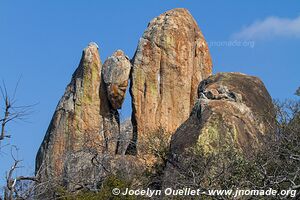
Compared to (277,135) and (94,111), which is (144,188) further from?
(94,111)

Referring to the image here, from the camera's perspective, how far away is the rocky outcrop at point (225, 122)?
23.2 m

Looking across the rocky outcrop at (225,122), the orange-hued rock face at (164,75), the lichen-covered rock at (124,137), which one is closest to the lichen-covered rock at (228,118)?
the rocky outcrop at (225,122)

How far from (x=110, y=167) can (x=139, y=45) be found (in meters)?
7.94

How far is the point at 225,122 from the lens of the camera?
78.0 feet

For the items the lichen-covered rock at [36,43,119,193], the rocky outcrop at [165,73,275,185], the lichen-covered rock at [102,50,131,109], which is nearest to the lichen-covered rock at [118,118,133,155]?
the lichen-covered rock at [36,43,119,193]

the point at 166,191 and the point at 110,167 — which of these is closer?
the point at 166,191

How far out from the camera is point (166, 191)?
789 inches

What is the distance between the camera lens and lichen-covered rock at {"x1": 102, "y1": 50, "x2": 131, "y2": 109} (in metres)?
33.4

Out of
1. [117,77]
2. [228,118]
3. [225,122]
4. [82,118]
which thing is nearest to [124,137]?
[82,118]

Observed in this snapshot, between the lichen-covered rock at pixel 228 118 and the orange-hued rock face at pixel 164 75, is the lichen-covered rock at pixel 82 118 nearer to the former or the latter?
Answer: the orange-hued rock face at pixel 164 75

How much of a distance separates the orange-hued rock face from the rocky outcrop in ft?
21.2

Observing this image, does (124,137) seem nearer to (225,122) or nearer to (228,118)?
(228,118)

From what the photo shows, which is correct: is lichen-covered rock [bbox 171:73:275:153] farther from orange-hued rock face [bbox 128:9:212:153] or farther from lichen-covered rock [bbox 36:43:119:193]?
lichen-covered rock [bbox 36:43:119:193]

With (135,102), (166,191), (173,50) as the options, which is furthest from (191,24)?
(166,191)
